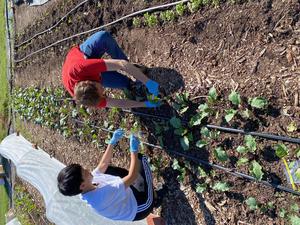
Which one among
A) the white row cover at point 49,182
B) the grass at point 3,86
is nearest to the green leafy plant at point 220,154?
the white row cover at point 49,182

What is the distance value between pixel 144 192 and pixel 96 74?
1.24 m

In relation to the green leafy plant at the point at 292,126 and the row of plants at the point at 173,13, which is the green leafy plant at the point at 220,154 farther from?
the row of plants at the point at 173,13

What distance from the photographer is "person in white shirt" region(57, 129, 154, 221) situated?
3.46 m

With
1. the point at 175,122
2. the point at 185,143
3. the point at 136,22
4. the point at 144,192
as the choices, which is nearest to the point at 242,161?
the point at 185,143

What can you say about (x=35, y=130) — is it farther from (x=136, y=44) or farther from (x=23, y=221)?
(x=136, y=44)

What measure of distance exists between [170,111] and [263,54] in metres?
1.20

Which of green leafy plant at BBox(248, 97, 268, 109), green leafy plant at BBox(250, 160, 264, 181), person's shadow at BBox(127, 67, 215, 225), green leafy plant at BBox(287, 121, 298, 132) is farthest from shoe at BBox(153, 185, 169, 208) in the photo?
green leafy plant at BBox(287, 121, 298, 132)

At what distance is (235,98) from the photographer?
3424 mm

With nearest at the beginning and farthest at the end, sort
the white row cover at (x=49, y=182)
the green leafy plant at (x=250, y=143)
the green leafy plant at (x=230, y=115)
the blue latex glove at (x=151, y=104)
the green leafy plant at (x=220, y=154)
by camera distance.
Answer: the green leafy plant at (x=250, y=143) < the green leafy plant at (x=230, y=115) < the green leafy plant at (x=220, y=154) < the blue latex glove at (x=151, y=104) < the white row cover at (x=49, y=182)

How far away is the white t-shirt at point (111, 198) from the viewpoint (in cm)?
358

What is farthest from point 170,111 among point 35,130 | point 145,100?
point 35,130

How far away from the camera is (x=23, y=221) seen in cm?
910

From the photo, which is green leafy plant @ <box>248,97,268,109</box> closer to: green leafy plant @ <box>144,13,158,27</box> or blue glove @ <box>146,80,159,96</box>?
blue glove @ <box>146,80,159,96</box>

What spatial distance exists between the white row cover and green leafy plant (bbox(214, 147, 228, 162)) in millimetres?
1499
